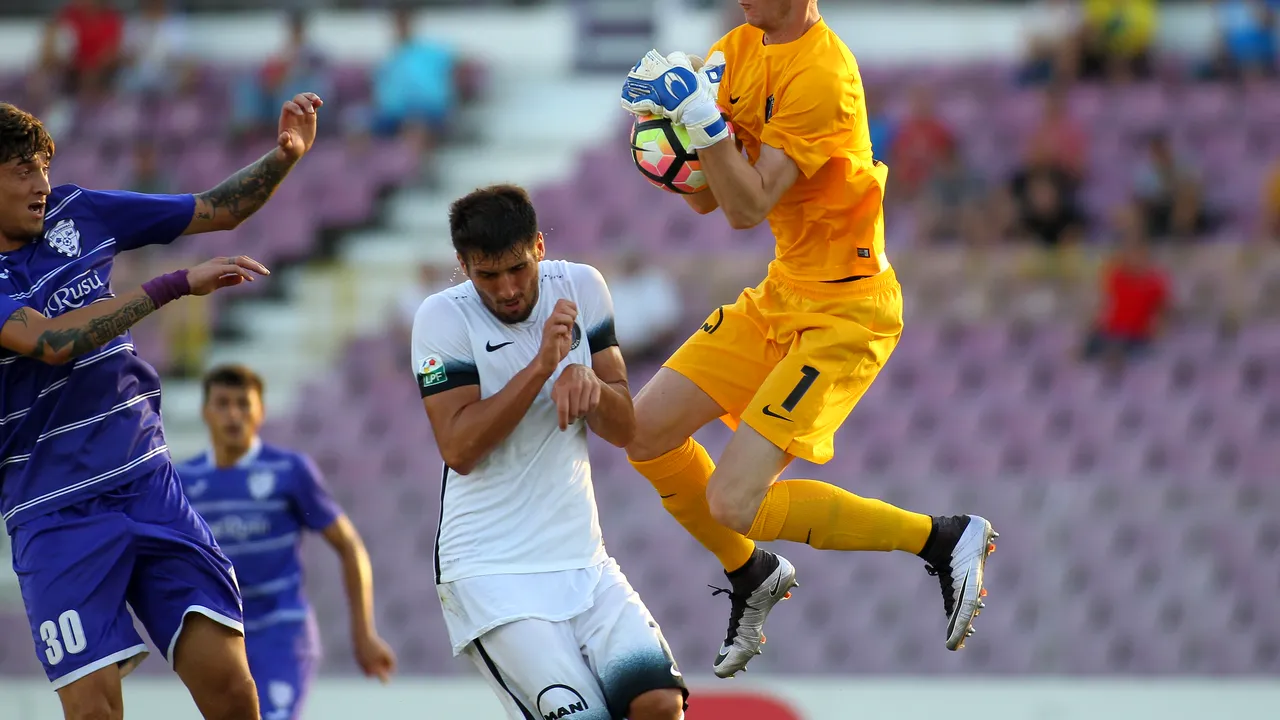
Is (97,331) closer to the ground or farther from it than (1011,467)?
farther from it

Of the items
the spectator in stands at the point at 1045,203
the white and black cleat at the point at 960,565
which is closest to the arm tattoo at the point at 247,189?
the white and black cleat at the point at 960,565

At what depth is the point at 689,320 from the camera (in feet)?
35.9

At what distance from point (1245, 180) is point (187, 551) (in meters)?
8.91

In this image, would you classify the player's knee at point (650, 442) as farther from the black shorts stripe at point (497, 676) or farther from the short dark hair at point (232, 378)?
the short dark hair at point (232, 378)

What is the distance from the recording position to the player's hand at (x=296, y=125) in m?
4.80

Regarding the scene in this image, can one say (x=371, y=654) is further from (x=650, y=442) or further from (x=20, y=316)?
(x=20, y=316)

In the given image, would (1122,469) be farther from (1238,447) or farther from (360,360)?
(360,360)

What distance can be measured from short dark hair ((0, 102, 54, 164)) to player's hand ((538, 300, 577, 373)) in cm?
149

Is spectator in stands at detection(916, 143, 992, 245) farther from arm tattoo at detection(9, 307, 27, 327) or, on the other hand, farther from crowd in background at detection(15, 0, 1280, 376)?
arm tattoo at detection(9, 307, 27, 327)

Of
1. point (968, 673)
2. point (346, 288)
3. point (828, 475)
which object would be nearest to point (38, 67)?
point (346, 288)

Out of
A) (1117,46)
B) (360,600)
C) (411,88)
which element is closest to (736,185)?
(360,600)

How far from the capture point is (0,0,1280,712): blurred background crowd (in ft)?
30.0

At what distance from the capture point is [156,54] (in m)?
14.7

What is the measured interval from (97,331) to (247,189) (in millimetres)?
733
